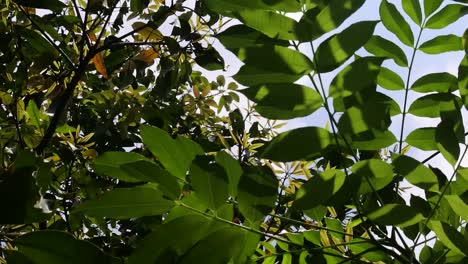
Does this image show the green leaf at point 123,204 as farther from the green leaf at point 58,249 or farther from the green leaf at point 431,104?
the green leaf at point 431,104

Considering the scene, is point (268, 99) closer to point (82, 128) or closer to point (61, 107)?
point (61, 107)

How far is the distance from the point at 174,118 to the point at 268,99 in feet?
4.44

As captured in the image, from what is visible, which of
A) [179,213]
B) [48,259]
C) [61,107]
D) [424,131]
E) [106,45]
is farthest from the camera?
[106,45]

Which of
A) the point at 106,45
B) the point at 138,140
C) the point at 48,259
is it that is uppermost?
the point at 106,45

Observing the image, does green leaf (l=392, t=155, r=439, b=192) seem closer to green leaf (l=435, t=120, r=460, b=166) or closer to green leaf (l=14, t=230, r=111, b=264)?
green leaf (l=435, t=120, r=460, b=166)

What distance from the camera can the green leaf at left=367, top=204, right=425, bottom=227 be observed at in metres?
0.72

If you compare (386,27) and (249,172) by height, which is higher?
(386,27)

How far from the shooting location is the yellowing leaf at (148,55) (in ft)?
5.98

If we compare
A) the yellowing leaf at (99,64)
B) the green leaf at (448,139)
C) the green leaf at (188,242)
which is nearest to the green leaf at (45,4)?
the yellowing leaf at (99,64)

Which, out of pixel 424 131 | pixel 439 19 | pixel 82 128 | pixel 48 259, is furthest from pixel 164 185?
pixel 82 128

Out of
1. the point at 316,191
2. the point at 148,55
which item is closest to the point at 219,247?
the point at 316,191

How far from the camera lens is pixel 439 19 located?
36.6 inches

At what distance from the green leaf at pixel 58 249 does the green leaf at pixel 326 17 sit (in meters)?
0.38

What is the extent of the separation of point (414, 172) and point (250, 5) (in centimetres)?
31
